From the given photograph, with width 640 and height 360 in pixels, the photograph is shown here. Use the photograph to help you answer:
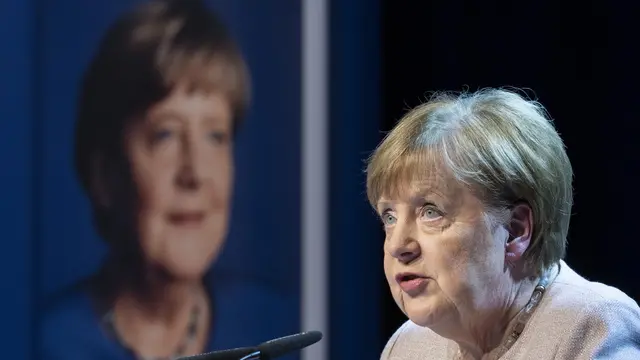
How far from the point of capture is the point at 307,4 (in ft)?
10.7

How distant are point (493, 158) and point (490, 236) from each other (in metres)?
0.12

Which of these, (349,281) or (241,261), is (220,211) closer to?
(241,261)

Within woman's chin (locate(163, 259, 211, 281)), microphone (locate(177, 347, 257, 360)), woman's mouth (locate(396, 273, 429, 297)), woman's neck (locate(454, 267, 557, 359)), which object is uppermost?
woman's mouth (locate(396, 273, 429, 297))

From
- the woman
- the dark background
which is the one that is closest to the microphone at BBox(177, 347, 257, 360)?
the dark background

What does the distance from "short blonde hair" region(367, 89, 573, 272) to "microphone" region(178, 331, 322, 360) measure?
301 mm

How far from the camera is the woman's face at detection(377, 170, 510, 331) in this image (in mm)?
1506

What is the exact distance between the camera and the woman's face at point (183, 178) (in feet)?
9.62

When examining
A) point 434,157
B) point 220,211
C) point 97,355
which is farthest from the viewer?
point 220,211

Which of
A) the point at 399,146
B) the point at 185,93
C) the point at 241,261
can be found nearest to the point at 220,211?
the point at 241,261

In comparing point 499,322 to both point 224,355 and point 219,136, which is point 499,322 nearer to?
point 224,355

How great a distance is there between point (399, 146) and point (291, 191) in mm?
1692

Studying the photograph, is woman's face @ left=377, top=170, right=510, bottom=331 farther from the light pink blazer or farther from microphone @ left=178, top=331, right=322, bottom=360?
microphone @ left=178, top=331, right=322, bottom=360

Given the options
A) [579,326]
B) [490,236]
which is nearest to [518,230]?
[490,236]

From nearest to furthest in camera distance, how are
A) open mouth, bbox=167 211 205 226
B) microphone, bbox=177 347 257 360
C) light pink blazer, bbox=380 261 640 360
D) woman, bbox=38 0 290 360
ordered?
microphone, bbox=177 347 257 360 < light pink blazer, bbox=380 261 640 360 < woman, bbox=38 0 290 360 < open mouth, bbox=167 211 205 226
